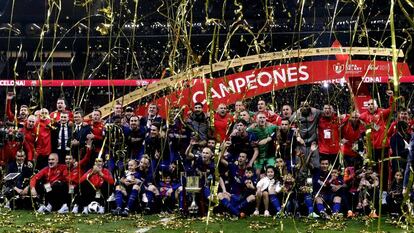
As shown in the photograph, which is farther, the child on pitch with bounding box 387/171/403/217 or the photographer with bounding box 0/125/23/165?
the photographer with bounding box 0/125/23/165

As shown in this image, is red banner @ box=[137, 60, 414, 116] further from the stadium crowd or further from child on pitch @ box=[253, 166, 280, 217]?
child on pitch @ box=[253, 166, 280, 217]

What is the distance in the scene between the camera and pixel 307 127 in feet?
26.7

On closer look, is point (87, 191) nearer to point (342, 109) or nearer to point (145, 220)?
point (145, 220)

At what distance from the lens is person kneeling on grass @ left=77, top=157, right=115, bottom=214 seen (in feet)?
27.3

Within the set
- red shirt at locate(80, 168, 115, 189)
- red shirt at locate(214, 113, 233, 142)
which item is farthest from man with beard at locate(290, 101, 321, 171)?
red shirt at locate(80, 168, 115, 189)

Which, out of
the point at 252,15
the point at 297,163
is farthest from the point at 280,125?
the point at 252,15

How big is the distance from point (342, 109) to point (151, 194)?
669cm

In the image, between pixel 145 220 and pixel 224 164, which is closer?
pixel 145 220

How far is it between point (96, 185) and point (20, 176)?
1.24 metres

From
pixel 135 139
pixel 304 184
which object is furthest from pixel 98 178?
pixel 304 184

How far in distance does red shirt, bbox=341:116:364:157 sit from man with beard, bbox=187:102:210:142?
1.83 m

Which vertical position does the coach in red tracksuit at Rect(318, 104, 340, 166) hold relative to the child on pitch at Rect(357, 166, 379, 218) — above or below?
above

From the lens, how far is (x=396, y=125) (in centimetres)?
777

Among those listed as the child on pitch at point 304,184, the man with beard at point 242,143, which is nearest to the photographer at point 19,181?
the man with beard at point 242,143
